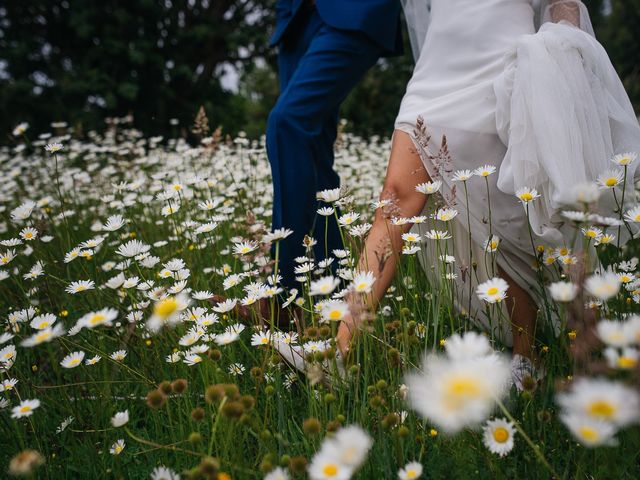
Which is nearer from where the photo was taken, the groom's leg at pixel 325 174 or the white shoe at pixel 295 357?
the white shoe at pixel 295 357

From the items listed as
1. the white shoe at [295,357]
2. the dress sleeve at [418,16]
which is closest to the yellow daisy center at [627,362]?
the white shoe at [295,357]

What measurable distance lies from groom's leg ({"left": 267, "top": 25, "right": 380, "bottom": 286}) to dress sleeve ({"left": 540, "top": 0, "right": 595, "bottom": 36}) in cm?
63

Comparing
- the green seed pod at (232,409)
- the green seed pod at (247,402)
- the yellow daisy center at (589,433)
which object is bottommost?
the green seed pod at (247,402)

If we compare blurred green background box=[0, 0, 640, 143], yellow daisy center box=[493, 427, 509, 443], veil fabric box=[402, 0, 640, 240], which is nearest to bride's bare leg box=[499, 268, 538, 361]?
veil fabric box=[402, 0, 640, 240]

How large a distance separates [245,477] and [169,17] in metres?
8.37

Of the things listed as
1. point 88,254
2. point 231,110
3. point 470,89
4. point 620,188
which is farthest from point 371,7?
point 231,110

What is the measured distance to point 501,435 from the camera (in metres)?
0.92

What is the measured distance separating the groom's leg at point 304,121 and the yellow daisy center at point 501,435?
49.7 inches

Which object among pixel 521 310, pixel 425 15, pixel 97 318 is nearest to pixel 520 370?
pixel 521 310

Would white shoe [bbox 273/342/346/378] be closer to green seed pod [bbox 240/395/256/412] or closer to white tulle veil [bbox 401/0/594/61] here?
green seed pod [bbox 240/395/256/412]

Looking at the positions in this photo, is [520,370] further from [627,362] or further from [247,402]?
[627,362]

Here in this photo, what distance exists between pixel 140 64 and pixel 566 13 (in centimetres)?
721

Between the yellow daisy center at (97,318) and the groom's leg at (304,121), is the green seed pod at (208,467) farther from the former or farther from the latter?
the groom's leg at (304,121)

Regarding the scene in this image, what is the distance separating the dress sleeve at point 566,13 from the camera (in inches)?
74.1
